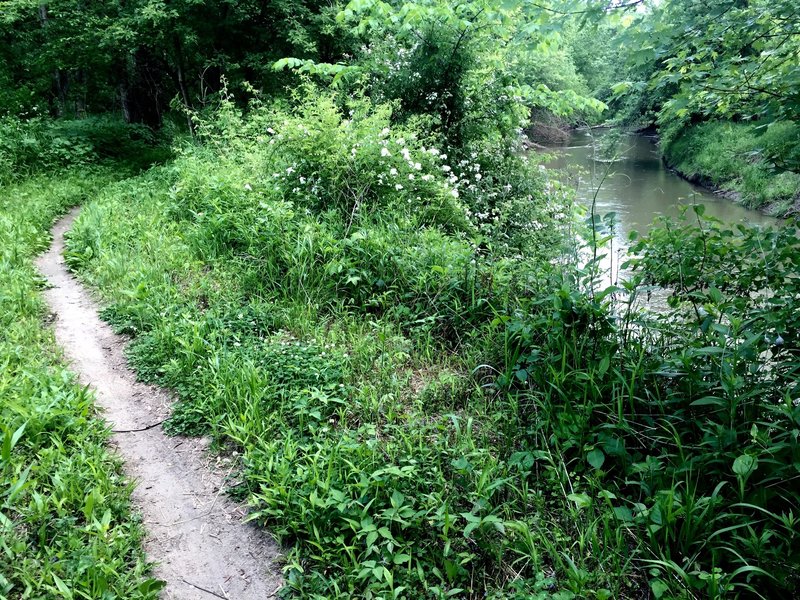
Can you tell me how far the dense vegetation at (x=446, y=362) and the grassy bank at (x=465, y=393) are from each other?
0.06 ft

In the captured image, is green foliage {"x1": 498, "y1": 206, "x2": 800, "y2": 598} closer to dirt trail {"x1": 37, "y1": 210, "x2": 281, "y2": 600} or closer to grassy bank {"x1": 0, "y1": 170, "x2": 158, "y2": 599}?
dirt trail {"x1": 37, "y1": 210, "x2": 281, "y2": 600}

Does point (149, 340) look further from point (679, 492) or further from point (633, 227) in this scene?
point (633, 227)

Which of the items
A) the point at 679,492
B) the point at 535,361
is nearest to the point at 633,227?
the point at 535,361

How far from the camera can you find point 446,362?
3951 millimetres

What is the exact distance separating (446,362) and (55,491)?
2564 millimetres

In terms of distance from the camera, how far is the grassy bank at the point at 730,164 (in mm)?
12016

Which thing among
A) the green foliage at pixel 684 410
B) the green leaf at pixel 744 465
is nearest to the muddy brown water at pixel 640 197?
the green foliage at pixel 684 410

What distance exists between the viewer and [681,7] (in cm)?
358

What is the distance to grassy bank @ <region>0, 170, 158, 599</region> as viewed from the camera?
225cm

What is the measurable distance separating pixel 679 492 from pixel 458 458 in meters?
1.13

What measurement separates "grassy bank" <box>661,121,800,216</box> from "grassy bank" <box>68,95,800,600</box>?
6089 millimetres

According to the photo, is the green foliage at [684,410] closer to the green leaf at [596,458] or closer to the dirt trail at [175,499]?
the green leaf at [596,458]

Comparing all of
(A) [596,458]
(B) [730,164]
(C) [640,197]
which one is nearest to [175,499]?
(A) [596,458]

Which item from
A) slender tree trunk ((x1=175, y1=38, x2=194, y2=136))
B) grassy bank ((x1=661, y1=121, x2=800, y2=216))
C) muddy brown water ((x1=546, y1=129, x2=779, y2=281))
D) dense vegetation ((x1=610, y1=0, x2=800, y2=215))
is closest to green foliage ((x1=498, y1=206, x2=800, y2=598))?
dense vegetation ((x1=610, y1=0, x2=800, y2=215))
